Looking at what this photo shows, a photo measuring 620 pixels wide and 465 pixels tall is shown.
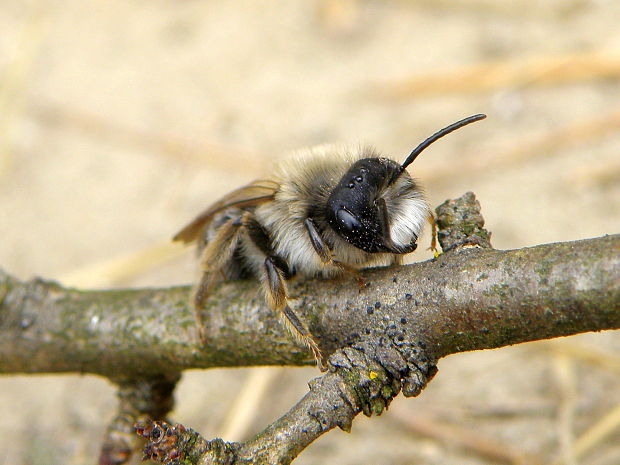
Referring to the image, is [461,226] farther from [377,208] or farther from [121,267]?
[121,267]

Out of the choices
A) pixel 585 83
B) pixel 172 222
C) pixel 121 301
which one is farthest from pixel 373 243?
pixel 585 83

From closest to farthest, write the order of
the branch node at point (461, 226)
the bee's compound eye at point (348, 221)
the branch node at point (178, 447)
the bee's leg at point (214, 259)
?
the branch node at point (178, 447), the branch node at point (461, 226), the bee's compound eye at point (348, 221), the bee's leg at point (214, 259)

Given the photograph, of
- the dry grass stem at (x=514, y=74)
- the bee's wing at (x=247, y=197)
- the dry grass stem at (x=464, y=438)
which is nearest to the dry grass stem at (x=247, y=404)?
the dry grass stem at (x=464, y=438)

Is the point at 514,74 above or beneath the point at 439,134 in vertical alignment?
beneath

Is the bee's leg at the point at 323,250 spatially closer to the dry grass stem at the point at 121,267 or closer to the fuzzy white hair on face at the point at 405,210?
the fuzzy white hair on face at the point at 405,210

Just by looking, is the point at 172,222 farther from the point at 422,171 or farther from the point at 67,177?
the point at 422,171

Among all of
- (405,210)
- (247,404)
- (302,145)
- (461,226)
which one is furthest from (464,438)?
(302,145)

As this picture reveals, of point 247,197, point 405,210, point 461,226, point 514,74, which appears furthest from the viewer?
point 514,74
